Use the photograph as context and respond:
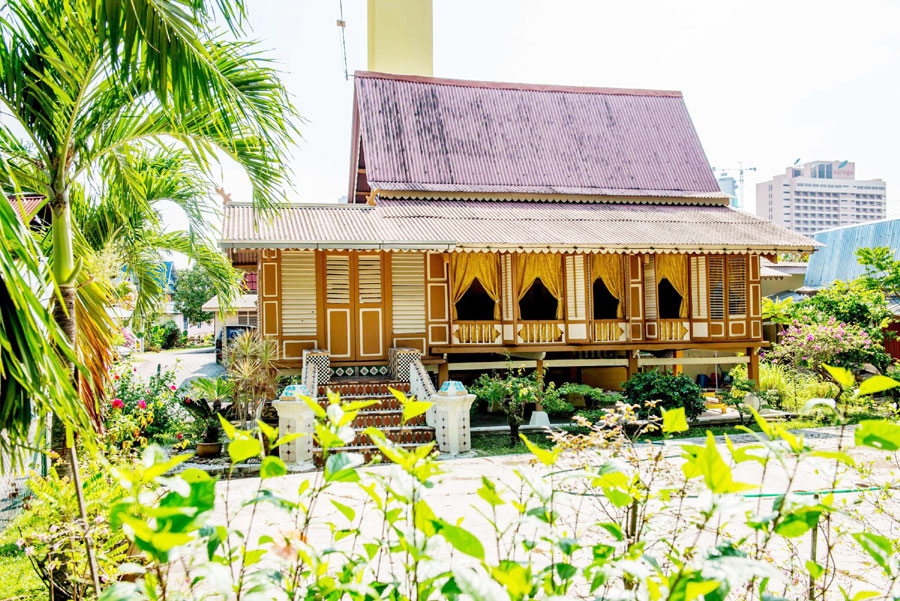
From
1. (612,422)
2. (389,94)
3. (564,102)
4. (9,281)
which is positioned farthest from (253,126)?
(564,102)

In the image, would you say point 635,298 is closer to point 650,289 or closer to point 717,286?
point 650,289

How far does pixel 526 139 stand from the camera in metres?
16.9

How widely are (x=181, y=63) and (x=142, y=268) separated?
213 inches

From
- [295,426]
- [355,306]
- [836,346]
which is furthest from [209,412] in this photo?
[836,346]

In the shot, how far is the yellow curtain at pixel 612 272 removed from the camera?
13820 millimetres

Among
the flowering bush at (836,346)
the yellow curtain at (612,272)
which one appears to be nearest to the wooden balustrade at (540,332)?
the yellow curtain at (612,272)

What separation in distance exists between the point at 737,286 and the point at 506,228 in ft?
18.3

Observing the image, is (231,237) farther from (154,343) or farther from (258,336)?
(154,343)

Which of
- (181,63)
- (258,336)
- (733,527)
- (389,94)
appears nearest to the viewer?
(181,63)

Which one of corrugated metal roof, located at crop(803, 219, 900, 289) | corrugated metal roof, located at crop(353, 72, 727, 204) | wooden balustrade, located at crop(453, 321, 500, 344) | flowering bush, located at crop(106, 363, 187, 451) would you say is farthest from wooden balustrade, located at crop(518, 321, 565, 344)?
corrugated metal roof, located at crop(803, 219, 900, 289)

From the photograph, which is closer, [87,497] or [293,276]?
[87,497]

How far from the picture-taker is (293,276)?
1216 cm

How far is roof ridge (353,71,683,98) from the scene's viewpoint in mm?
17031

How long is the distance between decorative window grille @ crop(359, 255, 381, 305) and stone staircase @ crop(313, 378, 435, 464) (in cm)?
166
